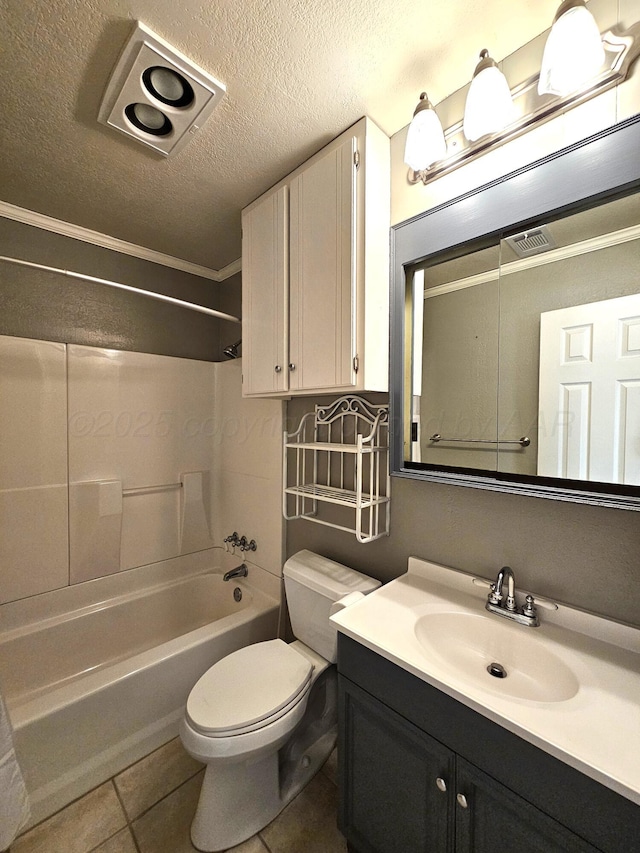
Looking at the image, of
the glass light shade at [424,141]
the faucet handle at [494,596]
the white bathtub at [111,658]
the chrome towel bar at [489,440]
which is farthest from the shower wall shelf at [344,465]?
the glass light shade at [424,141]

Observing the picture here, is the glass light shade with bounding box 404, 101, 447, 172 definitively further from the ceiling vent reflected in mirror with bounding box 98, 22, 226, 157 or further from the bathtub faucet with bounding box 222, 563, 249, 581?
the bathtub faucet with bounding box 222, 563, 249, 581

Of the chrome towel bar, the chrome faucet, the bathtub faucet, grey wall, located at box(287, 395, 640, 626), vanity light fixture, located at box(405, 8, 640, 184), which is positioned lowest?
the bathtub faucet

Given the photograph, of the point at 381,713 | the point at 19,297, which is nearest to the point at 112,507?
the point at 19,297

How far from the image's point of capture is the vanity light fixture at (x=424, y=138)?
1085 millimetres

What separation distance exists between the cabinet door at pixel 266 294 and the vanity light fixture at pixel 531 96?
594mm

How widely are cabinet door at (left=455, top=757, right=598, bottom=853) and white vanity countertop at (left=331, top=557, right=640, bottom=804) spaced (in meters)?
0.17

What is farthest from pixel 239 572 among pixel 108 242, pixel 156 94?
pixel 156 94

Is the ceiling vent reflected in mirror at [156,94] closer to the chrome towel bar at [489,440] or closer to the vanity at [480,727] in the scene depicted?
the chrome towel bar at [489,440]

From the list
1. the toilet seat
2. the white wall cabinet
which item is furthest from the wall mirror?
the toilet seat

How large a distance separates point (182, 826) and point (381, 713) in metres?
0.94

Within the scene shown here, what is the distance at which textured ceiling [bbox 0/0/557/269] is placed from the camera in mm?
906

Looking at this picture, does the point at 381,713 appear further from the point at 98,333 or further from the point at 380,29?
the point at 98,333

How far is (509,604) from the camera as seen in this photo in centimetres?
107

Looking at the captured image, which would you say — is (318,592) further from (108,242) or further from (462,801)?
(108,242)
